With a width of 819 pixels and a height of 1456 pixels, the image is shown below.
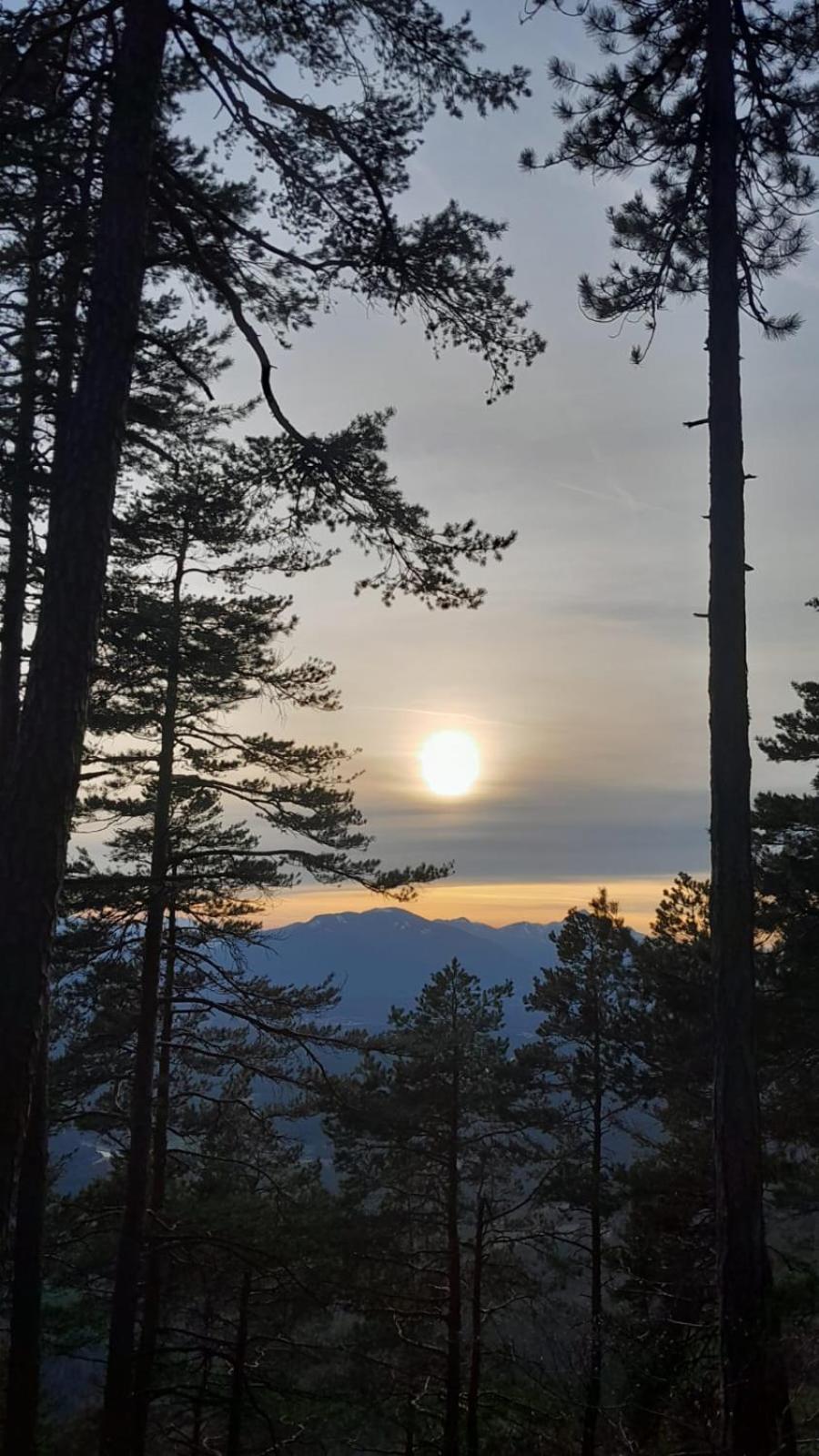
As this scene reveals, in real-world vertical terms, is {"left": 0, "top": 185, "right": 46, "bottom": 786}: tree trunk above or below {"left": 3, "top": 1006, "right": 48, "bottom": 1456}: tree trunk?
above

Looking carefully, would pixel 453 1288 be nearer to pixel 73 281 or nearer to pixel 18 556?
pixel 18 556

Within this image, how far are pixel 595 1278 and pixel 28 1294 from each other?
9.52 metres

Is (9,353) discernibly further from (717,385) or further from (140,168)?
(717,385)

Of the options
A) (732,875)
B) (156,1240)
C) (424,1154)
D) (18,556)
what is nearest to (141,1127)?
(156,1240)

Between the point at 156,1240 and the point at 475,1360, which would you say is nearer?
the point at 156,1240

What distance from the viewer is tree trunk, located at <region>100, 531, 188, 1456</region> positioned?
28.7 ft

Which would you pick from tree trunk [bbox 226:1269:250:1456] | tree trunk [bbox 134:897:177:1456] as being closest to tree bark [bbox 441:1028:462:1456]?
tree trunk [bbox 226:1269:250:1456]

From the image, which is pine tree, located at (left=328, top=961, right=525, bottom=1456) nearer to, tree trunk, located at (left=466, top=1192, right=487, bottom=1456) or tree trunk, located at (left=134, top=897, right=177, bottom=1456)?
tree trunk, located at (left=466, top=1192, right=487, bottom=1456)

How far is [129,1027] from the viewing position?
43.7 ft

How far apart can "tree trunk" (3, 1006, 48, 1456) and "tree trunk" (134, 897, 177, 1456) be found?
3.70 ft

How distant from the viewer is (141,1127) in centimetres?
976

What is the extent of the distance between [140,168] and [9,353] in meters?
4.70

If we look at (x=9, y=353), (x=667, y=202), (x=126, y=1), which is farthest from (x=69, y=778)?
(x=667, y=202)

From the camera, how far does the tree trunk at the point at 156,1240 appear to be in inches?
414
